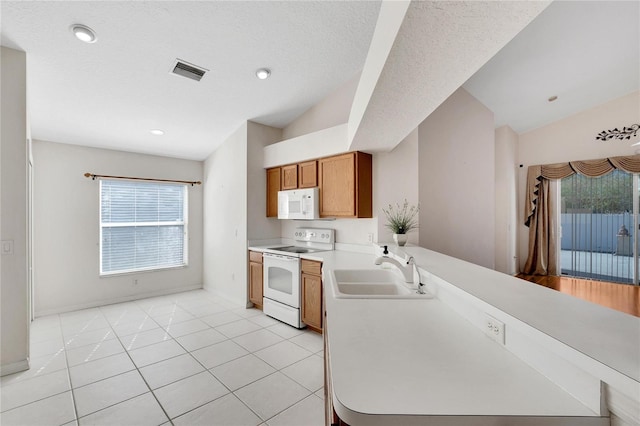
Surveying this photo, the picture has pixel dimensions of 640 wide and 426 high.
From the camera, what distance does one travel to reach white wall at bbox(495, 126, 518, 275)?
524cm

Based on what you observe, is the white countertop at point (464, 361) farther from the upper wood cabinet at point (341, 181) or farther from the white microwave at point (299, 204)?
the white microwave at point (299, 204)

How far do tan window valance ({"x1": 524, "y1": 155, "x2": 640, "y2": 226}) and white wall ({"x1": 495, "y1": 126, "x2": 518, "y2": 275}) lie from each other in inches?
19.1

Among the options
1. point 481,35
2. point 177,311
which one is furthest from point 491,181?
point 177,311

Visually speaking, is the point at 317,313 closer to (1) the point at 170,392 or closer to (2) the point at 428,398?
(1) the point at 170,392

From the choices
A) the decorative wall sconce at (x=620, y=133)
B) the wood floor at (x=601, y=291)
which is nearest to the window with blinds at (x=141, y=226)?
the wood floor at (x=601, y=291)

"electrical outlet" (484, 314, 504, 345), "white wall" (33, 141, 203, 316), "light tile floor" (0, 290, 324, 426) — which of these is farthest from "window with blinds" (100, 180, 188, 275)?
"electrical outlet" (484, 314, 504, 345)

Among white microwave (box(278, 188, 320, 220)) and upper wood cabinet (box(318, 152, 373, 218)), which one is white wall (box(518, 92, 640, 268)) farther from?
white microwave (box(278, 188, 320, 220))

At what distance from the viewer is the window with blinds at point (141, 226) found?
432 cm

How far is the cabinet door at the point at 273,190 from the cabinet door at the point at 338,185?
2.92ft

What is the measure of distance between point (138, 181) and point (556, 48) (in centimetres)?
623

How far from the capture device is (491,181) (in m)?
4.29

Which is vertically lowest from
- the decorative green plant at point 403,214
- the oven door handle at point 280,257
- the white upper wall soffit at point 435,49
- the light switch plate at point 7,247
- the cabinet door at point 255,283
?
the cabinet door at point 255,283

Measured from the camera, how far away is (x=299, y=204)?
370 centimetres

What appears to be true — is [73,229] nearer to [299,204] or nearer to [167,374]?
[167,374]
